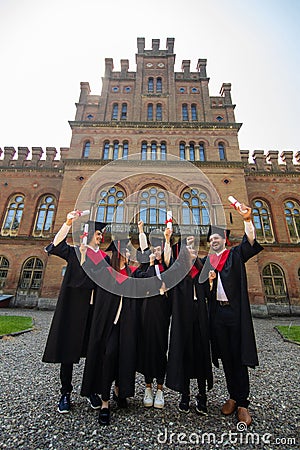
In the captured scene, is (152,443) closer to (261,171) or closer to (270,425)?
(270,425)

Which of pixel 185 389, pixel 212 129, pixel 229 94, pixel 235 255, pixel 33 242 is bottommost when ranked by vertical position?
pixel 185 389

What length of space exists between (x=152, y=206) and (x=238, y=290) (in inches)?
549

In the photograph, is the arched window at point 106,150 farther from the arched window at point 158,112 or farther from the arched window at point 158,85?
the arched window at point 158,85

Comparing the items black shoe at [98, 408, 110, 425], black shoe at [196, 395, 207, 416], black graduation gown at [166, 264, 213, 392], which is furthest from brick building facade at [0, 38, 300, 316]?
black shoe at [98, 408, 110, 425]

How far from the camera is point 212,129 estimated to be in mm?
19344

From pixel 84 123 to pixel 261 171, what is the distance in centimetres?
1572

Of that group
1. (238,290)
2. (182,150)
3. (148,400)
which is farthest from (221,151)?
(148,400)

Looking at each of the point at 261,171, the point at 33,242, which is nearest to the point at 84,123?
the point at 33,242

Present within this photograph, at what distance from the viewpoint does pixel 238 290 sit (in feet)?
11.1

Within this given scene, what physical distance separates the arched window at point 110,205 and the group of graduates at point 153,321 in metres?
12.9

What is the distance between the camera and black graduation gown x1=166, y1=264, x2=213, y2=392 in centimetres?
319

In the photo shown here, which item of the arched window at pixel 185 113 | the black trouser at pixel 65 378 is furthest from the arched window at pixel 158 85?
the black trouser at pixel 65 378

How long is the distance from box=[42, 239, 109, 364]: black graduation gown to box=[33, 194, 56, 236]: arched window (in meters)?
16.1

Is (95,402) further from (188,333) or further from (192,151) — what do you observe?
(192,151)
